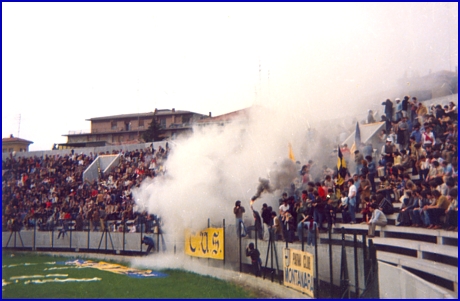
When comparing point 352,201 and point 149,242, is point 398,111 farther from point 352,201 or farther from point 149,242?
point 149,242

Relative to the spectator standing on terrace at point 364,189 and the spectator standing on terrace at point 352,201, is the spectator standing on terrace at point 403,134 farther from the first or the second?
the spectator standing on terrace at point 352,201

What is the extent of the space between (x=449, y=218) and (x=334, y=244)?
2.02 m

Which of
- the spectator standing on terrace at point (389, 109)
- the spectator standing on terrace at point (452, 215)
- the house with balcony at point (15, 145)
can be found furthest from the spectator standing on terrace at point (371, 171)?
the house with balcony at point (15, 145)

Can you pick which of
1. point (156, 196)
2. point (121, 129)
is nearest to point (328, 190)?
point (156, 196)

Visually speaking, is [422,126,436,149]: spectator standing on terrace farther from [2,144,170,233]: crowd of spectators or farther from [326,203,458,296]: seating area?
[2,144,170,233]: crowd of spectators

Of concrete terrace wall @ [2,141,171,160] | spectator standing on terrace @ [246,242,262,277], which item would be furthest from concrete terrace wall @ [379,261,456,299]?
concrete terrace wall @ [2,141,171,160]

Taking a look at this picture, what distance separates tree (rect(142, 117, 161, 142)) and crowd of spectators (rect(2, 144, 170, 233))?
194 centimetres

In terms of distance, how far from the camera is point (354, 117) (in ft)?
53.5

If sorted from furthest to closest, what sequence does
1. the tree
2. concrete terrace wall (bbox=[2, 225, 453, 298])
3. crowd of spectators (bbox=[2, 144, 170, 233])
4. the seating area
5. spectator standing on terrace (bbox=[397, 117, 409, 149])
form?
the tree → crowd of spectators (bbox=[2, 144, 170, 233]) → spectator standing on terrace (bbox=[397, 117, 409, 149]) → the seating area → concrete terrace wall (bbox=[2, 225, 453, 298])

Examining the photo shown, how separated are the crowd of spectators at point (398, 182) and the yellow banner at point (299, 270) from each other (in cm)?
40

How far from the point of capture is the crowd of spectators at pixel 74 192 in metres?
20.3

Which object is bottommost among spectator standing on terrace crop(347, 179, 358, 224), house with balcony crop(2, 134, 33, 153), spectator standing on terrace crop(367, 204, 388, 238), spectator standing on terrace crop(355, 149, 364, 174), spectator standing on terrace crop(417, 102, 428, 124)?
spectator standing on terrace crop(367, 204, 388, 238)

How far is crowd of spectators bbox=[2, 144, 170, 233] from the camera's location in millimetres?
20297

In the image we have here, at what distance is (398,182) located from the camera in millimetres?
11125
